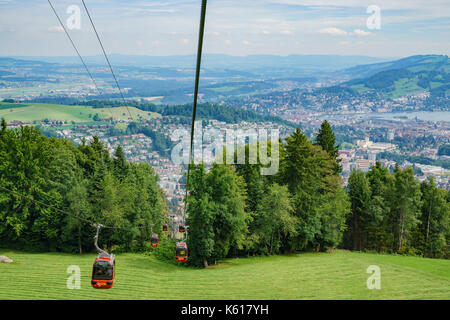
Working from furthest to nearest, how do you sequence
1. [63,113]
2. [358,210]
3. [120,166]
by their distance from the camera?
[63,113] < [358,210] < [120,166]

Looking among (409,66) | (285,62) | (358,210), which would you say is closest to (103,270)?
(358,210)

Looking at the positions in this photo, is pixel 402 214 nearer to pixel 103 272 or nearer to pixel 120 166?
pixel 120 166

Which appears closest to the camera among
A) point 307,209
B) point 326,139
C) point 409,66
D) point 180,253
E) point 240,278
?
point 180,253

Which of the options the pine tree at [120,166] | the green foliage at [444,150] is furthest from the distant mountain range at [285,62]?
the pine tree at [120,166]

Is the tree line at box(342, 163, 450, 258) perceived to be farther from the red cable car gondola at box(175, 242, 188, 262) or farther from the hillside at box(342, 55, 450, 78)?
the hillside at box(342, 55, 450, 78)

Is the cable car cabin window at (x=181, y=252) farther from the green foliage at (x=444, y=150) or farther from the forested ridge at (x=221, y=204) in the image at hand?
the green foliage at (x=444, y=150)

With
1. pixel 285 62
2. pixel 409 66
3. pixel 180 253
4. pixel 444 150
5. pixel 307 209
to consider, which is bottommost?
pixel 180 253
